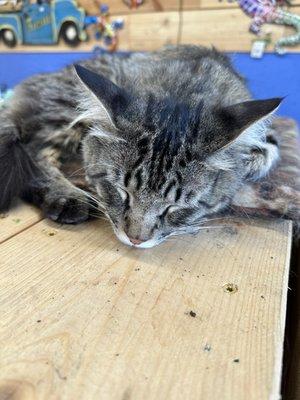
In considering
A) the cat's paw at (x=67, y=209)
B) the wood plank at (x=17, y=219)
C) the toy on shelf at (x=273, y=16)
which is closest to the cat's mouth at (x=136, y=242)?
the cat's paw at (x=67, y=209)

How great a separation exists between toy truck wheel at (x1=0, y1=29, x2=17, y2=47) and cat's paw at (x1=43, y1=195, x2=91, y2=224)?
1.86m

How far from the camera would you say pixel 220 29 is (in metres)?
2.08

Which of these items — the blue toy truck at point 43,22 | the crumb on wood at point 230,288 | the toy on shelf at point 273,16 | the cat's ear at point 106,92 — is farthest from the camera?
the blue toy truck at point 43,22

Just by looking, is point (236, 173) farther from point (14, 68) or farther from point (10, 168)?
point (14, 68)

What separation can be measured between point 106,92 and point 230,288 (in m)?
0.55

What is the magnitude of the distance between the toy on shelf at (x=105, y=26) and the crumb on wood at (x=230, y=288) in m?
1.88

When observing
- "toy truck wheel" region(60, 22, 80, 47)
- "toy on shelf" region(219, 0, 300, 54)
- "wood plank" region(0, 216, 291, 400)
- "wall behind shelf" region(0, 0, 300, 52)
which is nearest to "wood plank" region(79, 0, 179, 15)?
"wall behind shelf" region(0, 0, 300, 52)

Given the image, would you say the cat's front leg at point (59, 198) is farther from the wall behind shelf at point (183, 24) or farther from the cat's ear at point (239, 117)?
the wall behind shelf at point (183, 24)

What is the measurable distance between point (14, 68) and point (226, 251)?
7.38ft

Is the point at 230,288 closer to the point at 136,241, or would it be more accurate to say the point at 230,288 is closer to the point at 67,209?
the point at 136,241

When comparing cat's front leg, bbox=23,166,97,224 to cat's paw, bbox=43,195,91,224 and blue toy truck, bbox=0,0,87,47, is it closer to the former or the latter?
cat's paw, bbox=43,195,91,224

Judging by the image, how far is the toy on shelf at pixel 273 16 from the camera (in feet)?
6.15

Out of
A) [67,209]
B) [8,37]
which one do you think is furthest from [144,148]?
[8,37]

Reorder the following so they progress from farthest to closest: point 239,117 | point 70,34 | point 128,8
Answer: point 70,34 → point 128,8 → point 239,117
